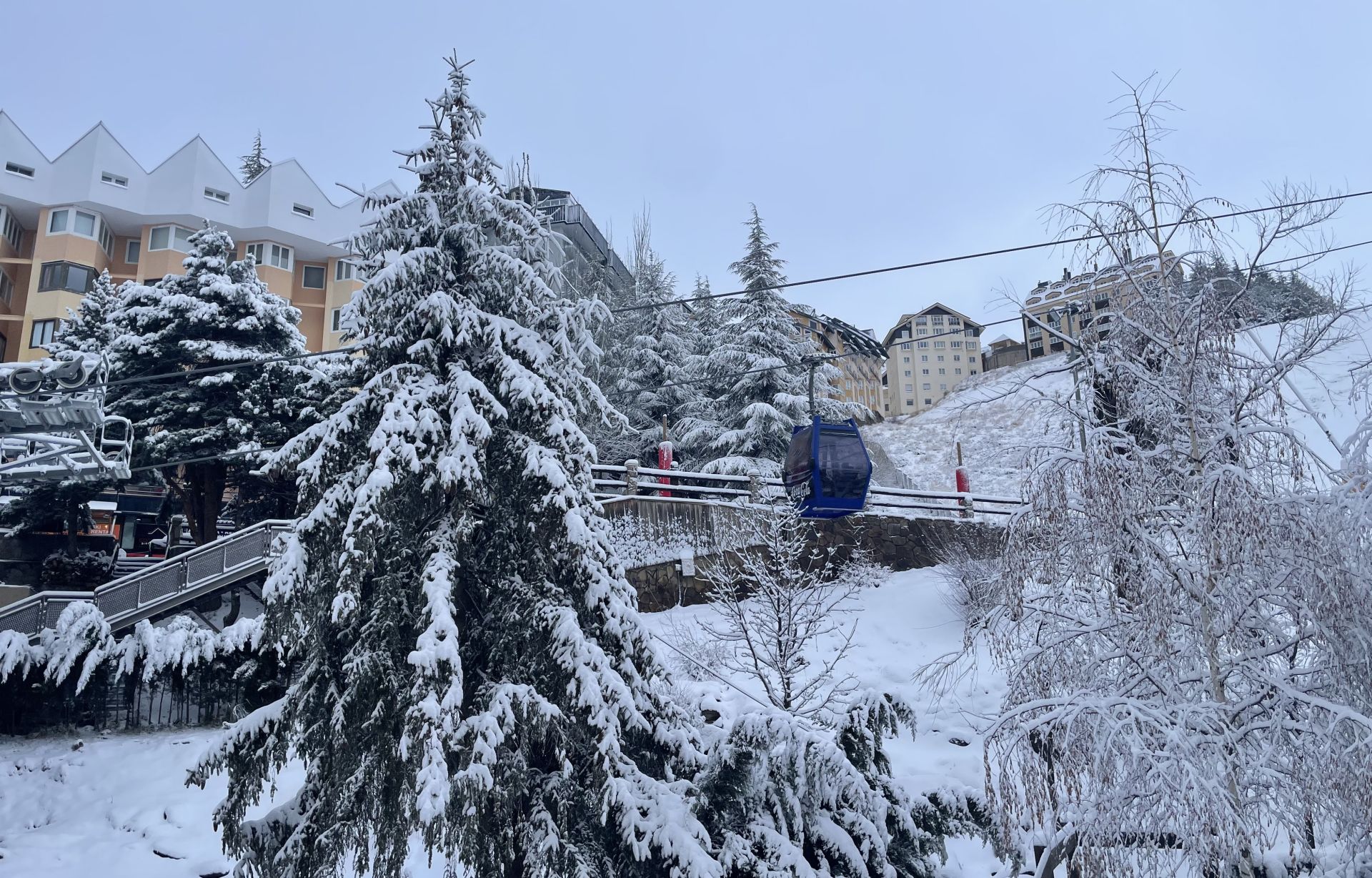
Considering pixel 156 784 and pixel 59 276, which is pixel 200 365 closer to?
pixel 156 784

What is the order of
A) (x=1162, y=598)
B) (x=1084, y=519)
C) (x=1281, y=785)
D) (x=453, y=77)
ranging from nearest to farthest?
(x=1281, y=785)
(x=1162, y=598)
(x=1084, y=519)
(x=453, y=77)

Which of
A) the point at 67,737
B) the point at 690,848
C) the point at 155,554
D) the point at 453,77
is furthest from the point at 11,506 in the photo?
the point at 690,848

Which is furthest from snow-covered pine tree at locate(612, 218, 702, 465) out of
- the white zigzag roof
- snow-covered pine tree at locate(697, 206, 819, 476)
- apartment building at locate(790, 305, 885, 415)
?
the white zigzag roof

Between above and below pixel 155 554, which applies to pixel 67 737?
below

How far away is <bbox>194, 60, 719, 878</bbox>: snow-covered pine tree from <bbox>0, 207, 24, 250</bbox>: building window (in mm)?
38257

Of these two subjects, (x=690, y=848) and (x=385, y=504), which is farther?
(x=385, y=504)

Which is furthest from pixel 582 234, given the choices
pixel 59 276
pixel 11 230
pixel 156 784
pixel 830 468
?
pixel 156 784

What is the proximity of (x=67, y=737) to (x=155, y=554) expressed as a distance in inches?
463

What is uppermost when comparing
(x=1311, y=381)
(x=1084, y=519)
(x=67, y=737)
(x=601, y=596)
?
(x=1311, y=381)

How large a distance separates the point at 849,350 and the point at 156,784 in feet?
96.6

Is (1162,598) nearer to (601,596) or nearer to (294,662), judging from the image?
(601,596)

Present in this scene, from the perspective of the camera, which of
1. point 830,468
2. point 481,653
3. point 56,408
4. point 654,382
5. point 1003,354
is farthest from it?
point 1003,354

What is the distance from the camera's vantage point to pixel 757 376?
25.3 meters

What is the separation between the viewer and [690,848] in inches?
257
